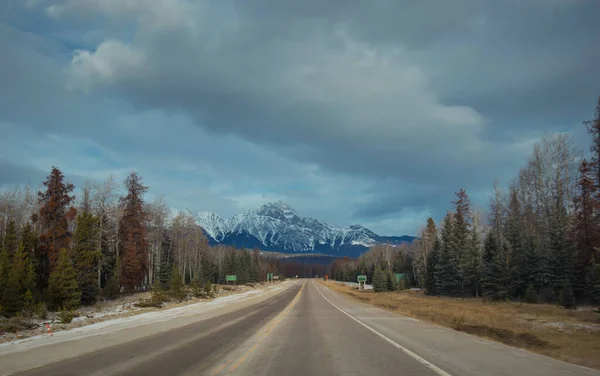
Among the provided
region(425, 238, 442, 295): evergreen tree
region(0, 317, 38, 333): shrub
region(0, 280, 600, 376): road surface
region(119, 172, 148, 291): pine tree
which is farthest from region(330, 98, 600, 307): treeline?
region(119, 172, 148, 291): pine tree

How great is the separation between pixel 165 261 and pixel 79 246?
32.2 meters

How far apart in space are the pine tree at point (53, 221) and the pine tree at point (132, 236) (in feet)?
26.4

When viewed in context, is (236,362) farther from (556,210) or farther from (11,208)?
(11,208)

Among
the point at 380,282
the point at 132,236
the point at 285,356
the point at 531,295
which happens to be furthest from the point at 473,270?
the point at 285,356

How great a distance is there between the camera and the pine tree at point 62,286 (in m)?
29.0

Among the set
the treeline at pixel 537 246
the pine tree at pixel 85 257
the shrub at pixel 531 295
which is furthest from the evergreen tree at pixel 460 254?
the pine tree at pixel 85 257

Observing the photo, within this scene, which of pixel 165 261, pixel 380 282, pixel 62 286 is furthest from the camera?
pixel 380 282

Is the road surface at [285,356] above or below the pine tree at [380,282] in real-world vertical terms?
above

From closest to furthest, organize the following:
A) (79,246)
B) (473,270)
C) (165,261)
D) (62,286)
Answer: (62,286), (79,246), (473,270), (165,261)

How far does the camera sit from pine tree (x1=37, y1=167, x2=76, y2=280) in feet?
125

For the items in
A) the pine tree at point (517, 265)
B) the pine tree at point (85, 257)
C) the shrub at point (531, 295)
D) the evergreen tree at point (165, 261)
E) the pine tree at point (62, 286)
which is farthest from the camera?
the evergreen tree at point (165, 261)

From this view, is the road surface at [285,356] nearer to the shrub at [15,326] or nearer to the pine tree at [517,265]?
the shrub at [15,326]

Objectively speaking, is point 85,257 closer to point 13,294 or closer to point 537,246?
point 13,294

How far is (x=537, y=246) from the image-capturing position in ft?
138
